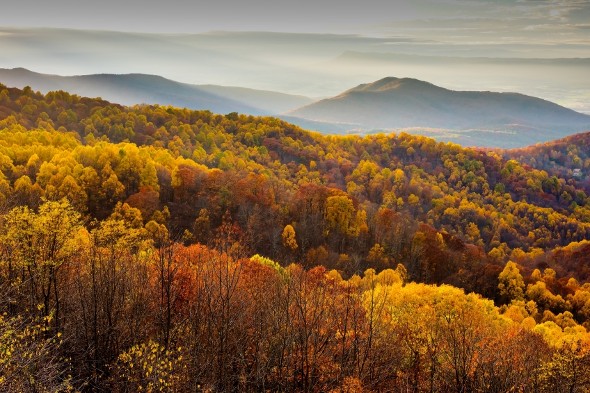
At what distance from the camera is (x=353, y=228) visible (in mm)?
110062

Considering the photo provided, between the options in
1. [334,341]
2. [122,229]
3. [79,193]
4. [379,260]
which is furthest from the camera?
[379,260]

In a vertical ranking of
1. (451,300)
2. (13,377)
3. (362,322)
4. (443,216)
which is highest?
(13,377)

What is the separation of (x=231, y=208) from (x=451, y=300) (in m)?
59.2

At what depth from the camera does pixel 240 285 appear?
39.8 m

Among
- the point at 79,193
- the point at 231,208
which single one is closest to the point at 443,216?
the point at 231,208

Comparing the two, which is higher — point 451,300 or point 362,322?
point 362,322

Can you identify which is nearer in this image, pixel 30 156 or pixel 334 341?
pixel 334 341

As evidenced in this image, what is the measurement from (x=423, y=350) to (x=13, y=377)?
2534 centimetres

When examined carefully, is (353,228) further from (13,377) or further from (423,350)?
(13,377)

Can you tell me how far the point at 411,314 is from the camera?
42844mm

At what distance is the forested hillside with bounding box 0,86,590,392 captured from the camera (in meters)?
28.1

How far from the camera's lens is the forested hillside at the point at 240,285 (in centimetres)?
2811

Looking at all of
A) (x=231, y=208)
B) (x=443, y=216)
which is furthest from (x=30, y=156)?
(x=443, y=216)

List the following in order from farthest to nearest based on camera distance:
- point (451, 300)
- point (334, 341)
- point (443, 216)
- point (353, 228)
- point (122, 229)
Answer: point (443, 216)
point (353, 228)
point (451, 300)
point (122, 229)
point (334, 341)
